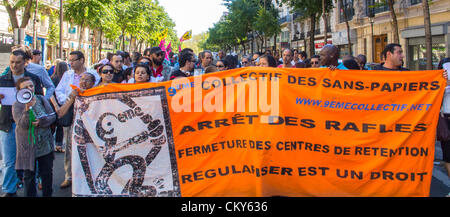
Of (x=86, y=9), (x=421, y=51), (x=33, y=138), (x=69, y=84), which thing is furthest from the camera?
(x=421, y=51)

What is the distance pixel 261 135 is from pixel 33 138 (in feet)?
8.23

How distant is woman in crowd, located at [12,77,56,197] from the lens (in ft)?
14.9

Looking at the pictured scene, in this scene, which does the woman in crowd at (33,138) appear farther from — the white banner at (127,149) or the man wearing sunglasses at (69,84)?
the man wearing sunglasses at (69,84)

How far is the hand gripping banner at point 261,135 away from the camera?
4293 millimetres

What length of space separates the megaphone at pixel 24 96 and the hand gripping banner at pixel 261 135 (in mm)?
547

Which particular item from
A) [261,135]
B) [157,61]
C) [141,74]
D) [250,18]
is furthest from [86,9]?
[250,18]

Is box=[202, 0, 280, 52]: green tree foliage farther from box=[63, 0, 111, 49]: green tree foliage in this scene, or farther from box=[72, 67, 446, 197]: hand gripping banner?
box=[72, 67, 446, 197]: hand gripping banner

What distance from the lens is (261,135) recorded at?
429cm

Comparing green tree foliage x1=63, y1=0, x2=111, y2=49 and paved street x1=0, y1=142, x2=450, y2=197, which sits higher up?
green tree foliage x1=63, y1=0, x2=111, y2=49

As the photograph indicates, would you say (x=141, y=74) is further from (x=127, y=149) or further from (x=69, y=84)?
(x=127, y=149)

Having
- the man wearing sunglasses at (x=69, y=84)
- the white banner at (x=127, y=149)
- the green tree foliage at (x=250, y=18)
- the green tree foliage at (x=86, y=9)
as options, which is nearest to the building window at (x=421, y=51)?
the green tree foliage at (x=250, y=18)

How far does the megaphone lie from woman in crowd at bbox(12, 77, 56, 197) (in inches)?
4.2

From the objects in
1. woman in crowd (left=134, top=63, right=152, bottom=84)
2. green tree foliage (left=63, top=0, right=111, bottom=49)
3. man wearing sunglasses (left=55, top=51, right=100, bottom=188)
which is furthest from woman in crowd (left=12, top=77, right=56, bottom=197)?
green tree foliage (left=63, top=0, right=111, bottom=49)
